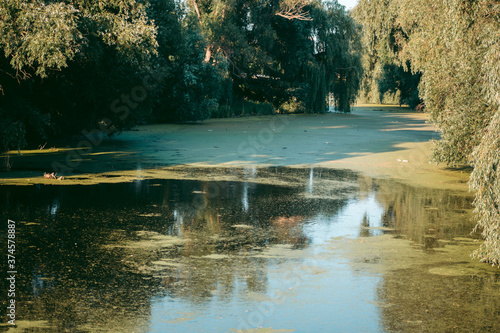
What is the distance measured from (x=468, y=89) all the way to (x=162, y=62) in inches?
727

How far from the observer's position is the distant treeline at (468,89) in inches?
285

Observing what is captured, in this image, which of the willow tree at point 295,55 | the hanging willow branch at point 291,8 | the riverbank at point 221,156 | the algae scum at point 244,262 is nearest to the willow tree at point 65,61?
the riverbank at point 221,156

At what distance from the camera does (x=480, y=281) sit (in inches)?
255

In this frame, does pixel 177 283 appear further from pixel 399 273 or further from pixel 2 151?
pixel 2 151

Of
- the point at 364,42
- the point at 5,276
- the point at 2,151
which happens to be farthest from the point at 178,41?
the point at 364,42

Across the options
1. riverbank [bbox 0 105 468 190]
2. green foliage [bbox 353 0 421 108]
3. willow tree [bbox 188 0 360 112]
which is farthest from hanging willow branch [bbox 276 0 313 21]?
riverbank [bbox 0 105 468 190]

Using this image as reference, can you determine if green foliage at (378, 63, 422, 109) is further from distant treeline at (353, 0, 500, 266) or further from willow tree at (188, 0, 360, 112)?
distant treeline at (353, 0, 500, 266)

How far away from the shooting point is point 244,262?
7.00 meters

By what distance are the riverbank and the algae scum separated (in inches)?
85.8

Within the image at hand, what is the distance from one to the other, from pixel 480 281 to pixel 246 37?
124 ft

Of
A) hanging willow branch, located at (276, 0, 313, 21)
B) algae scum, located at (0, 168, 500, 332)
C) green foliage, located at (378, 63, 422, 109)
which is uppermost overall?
hanging willow branch, located at (276, 0, 313, 21)

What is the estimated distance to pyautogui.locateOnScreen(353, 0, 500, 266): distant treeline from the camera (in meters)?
7.23

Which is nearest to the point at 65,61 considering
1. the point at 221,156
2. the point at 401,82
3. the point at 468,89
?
the point at 221,156

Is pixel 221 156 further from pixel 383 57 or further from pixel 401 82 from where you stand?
pixel 401 82
